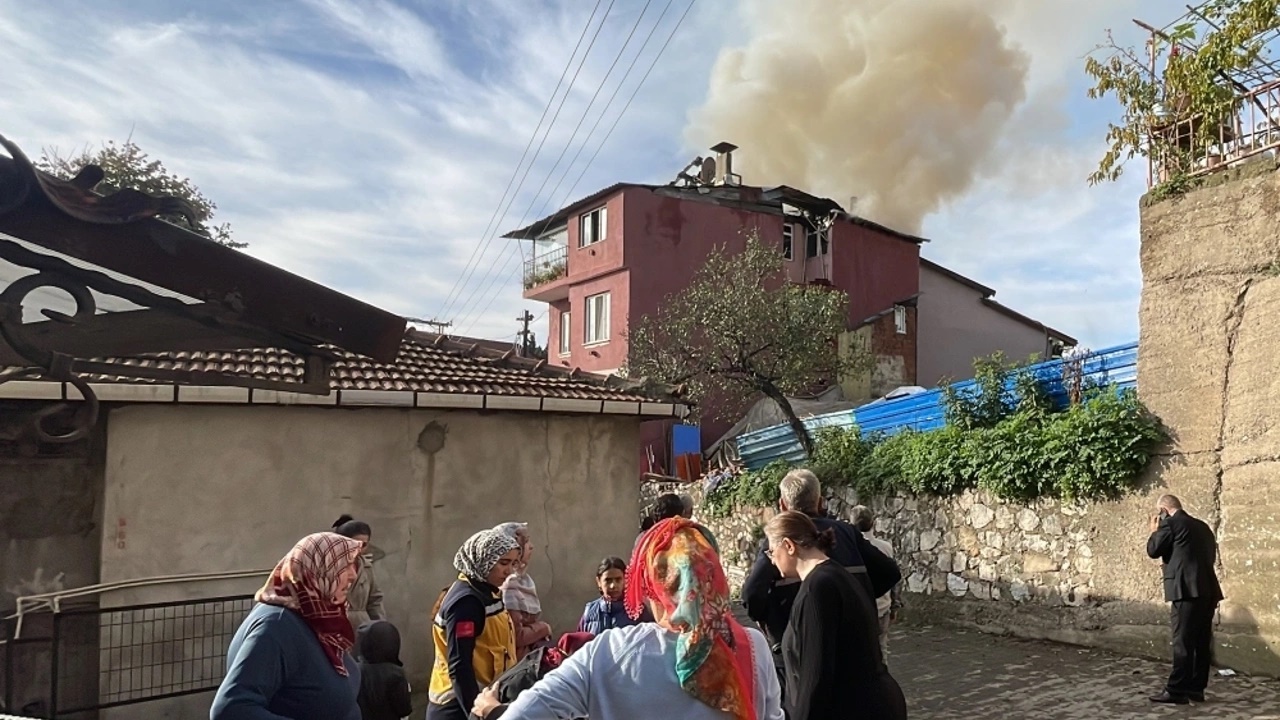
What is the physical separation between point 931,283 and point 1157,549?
2156cm

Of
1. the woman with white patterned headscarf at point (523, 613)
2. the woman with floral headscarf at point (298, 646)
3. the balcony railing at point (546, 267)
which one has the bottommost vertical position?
the woman with white patterned headscarf at point (523, 613)

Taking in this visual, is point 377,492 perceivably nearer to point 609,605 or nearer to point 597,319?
point 609,605

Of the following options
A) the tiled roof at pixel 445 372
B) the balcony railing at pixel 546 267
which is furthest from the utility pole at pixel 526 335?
the tiled roof at pixel 445 372

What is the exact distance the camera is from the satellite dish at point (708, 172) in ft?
90.0

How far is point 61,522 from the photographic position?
256 inches

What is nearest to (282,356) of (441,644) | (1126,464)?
(441,644)

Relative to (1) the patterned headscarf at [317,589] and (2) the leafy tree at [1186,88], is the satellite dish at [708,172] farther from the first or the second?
(1) the patterned headscarf at [317,589]

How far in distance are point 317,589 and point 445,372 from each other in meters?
5.63

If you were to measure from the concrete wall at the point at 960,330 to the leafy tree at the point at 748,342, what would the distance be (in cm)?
869

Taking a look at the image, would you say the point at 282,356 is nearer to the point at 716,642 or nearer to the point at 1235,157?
the point at 716,642

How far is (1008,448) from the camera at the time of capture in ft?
34.9

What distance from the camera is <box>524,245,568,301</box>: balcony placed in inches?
1076

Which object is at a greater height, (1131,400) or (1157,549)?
(1131,400)

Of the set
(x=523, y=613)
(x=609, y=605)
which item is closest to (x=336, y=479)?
(x=523, y=613)
